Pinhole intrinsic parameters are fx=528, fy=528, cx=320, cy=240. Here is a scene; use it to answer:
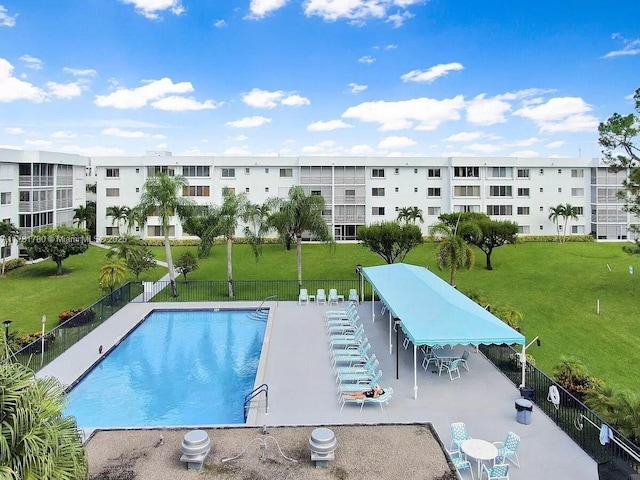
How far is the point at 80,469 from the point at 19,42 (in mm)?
39331

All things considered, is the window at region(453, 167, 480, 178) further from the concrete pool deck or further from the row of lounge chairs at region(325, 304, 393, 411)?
the concrete pool deck

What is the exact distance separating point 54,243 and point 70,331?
17.7m

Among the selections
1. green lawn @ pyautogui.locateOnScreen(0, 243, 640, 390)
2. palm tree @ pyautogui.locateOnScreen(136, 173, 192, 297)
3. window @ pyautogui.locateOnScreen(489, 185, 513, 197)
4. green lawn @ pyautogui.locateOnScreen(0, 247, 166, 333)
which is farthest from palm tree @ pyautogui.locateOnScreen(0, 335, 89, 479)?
window @ pyautogui.locateOnScreen(489, 185, 513, 197)

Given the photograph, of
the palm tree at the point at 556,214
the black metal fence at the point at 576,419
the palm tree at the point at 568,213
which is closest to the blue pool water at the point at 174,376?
the black metal fence at the point at 576,419

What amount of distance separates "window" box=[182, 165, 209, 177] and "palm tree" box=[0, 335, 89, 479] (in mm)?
50278

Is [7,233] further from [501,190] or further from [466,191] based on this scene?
[501,190]

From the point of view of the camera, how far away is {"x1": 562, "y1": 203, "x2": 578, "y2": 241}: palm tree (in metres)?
56.5

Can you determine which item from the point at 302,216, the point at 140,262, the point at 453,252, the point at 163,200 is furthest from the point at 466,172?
the point at 140,262

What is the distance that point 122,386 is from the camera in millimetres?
17797

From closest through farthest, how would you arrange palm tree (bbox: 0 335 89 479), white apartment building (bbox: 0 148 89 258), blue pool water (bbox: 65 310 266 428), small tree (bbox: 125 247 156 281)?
1. palm tree (bbox: 0 335 89 479)
2. blue pool water (bbox: 65 310 266 428)
3. small tree (bbox: 125 247 156 281)
4. white apartment building (bbox: 0 148 89 258)

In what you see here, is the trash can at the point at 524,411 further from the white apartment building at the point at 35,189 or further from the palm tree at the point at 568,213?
the palm tree at the point at 568,213

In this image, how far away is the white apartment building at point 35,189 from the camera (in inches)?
1666

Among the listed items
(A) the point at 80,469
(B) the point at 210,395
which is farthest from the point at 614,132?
(A) the point at 80,469

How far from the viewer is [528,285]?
113ft
